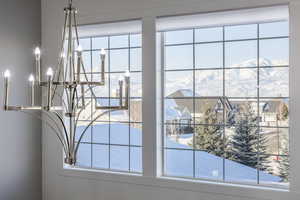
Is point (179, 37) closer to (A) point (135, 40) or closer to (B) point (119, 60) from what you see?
(A) point (135, 40)

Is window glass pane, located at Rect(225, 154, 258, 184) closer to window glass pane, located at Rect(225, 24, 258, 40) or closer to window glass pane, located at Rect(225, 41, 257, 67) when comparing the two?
window glass pane, located at Rect(225, 41, 257, 67)

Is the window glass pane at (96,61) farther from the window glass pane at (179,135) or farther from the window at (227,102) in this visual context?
the window glass pane at (179,135)

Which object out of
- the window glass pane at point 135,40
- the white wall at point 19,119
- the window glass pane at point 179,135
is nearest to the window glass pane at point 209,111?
the window glass pane at point 179,135

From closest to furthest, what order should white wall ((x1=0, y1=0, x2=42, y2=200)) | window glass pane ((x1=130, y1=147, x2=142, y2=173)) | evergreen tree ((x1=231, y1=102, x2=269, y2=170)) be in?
evergreen tree ((x1=231, y1=102, x2=269, y2=170)) → white wall ((x1=0, y1=0, x2=42, y2=200)) → window glass pane ((x1=130, y1=147, x2=142, y2=173))

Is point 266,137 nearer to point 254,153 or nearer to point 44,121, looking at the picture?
point 254,153

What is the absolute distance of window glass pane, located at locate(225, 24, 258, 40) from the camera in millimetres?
3098

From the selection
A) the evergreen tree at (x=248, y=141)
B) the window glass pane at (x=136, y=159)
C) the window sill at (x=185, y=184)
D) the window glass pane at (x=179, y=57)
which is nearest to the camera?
the window sill at (x=185, y=184)

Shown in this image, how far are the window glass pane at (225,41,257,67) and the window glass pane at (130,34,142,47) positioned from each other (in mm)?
874

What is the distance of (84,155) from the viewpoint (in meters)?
3.91

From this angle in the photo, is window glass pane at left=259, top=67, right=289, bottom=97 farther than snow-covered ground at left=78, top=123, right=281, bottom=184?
No

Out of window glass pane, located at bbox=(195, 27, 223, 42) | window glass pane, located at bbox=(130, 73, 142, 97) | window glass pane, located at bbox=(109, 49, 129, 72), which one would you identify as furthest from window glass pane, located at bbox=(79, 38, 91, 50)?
window glass pane, located at bbox=(195, 27, 223, 42)

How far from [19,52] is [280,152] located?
2614 millimetres

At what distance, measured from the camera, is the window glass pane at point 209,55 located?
3215 millimetres

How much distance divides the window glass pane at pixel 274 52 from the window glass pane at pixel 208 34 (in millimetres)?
364
